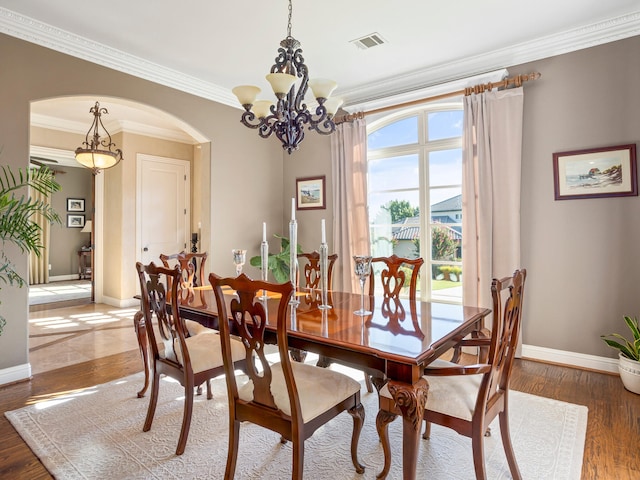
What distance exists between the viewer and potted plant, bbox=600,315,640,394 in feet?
8.73

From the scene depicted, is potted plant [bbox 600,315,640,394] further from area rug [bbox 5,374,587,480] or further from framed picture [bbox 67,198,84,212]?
framed picture [bbox 67,198,84,212]

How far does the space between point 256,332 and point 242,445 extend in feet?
3.13

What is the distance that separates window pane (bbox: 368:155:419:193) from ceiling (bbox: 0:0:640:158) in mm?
786

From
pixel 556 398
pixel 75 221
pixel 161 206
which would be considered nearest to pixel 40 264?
pixel 75 221

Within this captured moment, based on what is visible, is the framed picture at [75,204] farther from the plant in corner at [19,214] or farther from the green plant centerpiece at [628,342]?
the green plant centerpiece at [628,342]

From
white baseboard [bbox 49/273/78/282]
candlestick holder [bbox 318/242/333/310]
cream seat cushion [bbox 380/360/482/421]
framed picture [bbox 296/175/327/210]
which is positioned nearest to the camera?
cream seat cushion [bbox 380/360/482/421]

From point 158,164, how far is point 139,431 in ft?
15.9

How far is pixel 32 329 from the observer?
4.47m

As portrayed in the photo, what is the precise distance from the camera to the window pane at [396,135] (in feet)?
13.8

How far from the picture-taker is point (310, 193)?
4871 millimetres

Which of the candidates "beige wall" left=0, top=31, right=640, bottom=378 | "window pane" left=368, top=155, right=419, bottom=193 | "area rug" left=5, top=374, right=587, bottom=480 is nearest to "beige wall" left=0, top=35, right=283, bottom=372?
"beige wall" left=0, top=31, right=640, bottom=378

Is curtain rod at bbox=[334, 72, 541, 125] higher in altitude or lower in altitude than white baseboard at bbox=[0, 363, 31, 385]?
higher

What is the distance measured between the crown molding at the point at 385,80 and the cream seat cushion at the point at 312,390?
326cm

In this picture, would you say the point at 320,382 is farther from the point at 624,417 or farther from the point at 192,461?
the point at 624,417
